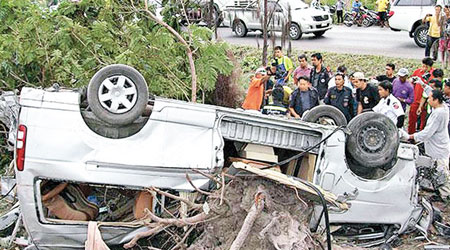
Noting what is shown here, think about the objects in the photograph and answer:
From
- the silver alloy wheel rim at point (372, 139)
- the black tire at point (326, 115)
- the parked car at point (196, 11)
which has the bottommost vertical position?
the silver alloy wheel rim at point (372, 139)

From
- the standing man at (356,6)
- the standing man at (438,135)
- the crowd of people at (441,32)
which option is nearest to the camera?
the standing man at (438,135)

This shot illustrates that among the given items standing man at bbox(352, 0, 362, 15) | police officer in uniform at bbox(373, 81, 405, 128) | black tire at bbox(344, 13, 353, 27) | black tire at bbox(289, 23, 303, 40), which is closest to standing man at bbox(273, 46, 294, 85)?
police officer in uniform at bbox(373, 81, 405, 128)

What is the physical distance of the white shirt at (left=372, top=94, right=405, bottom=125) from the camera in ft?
24.7

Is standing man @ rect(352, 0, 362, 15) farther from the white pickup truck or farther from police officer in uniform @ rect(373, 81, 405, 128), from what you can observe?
police officer in uniform @ rect(373, 81, 405, 128)

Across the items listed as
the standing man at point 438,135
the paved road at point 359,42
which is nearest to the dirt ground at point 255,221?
the standing man at point 438,135

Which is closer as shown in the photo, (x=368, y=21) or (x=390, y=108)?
(x=390, y=108)

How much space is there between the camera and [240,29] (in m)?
16.8

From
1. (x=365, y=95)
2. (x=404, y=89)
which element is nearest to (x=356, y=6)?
(x=404, y=89)

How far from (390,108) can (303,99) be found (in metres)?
1.18

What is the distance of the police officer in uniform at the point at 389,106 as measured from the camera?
7520mm

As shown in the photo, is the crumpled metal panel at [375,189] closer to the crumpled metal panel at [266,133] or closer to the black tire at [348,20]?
the crumpled metal panel at [266,133]

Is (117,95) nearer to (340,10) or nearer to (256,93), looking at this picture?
(256,93)

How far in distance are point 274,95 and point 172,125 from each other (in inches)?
154

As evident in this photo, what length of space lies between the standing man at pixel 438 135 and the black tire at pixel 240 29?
10.3 metres
